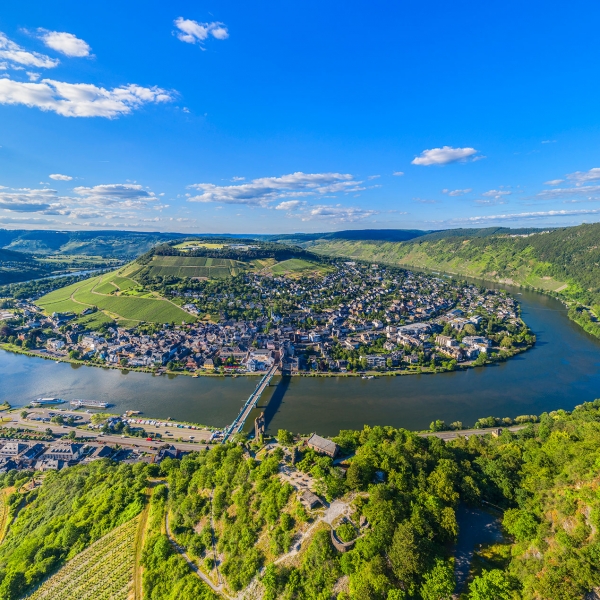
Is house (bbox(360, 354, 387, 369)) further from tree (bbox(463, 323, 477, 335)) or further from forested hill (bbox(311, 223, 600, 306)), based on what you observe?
forested hill (bbox(311, 223, 600, 306))

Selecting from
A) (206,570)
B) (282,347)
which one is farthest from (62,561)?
(282,347)

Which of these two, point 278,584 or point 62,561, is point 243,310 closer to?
point 62,561

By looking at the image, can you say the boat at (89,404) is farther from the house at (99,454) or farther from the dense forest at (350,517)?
the dense forest at (350,517)

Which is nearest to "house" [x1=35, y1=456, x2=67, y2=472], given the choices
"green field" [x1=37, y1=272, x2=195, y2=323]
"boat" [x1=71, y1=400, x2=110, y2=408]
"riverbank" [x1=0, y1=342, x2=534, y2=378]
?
"boat" [x1=71, y1=400, x2=110, y2=408]

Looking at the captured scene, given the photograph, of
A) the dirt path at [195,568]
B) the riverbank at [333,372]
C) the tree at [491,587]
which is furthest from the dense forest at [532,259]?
the dirt path at [195,568]

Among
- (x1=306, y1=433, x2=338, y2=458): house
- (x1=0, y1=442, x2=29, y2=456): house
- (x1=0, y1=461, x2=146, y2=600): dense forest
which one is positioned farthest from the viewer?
(x1=0, y1=442, x2=29, y2=456): house

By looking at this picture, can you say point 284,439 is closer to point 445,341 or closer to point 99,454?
point 99,454

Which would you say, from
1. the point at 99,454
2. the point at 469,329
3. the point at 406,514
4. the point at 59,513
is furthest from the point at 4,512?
the point at 469,329

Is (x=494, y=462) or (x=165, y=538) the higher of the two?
(x=494, y=462)
